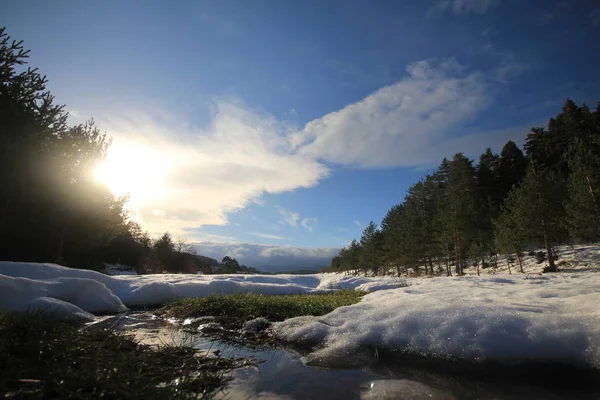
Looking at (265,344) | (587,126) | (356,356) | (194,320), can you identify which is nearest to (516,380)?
(356,356)

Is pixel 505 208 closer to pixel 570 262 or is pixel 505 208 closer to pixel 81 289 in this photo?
pixel 570 262

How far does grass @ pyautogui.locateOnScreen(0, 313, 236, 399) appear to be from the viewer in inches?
85.0

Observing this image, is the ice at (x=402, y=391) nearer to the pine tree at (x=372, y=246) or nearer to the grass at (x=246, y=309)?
the grass at (x=246, y=309)

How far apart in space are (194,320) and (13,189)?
50.0ft

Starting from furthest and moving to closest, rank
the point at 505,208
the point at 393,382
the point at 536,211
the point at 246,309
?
the point at 505,208 < the point at 536,211 < the point at 246,309 < the point at 393,382

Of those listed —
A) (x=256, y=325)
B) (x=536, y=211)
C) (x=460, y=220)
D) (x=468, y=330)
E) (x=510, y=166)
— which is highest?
(x=510, y=166)

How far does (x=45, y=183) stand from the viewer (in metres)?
17.0

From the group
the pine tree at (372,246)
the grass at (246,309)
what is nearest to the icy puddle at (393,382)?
the grass at (246,309)

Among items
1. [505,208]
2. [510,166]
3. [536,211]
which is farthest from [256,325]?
[510,166]

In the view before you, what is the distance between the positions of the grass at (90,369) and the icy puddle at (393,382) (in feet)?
1.47

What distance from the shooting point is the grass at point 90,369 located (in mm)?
2160

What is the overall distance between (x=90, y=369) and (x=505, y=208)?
49.9 m

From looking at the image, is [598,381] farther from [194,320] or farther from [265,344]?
[194,320]

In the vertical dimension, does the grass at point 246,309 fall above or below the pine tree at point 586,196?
below
